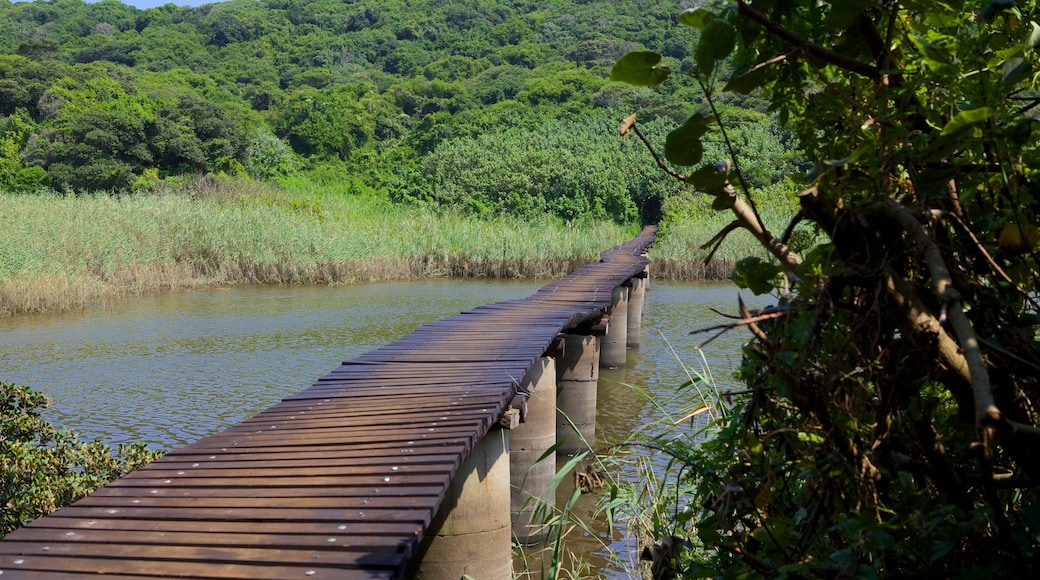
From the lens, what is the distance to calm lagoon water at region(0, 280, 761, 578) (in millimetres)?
9672

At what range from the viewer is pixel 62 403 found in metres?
10.1

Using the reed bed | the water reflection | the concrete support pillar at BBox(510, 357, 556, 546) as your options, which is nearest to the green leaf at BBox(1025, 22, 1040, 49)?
the concrete support pillar at BBox(510, 357, 556, 546)

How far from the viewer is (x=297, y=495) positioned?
3.74m

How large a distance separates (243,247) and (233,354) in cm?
928

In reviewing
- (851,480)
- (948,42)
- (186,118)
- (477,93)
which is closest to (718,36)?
(948,42)

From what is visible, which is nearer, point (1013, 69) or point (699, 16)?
point (1013, 69)

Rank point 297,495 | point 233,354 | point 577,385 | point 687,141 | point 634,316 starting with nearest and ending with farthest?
1. point 687,141
2. point 297,495
3. point 577,385
4. point 233,354
5. point 634,316

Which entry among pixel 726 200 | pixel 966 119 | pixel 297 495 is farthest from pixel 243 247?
pixel 966 119

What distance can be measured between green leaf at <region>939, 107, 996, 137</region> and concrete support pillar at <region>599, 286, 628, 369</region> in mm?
12079

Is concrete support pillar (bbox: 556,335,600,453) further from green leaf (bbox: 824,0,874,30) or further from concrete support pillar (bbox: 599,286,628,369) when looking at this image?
green leaf (bbox: 824,0,874,30)

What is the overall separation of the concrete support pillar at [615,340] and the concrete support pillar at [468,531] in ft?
27.7

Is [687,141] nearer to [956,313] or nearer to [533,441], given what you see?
[956,313]

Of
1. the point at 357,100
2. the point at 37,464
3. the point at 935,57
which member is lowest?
the point at 37,464

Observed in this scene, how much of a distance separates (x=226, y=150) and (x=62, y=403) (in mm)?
28353
